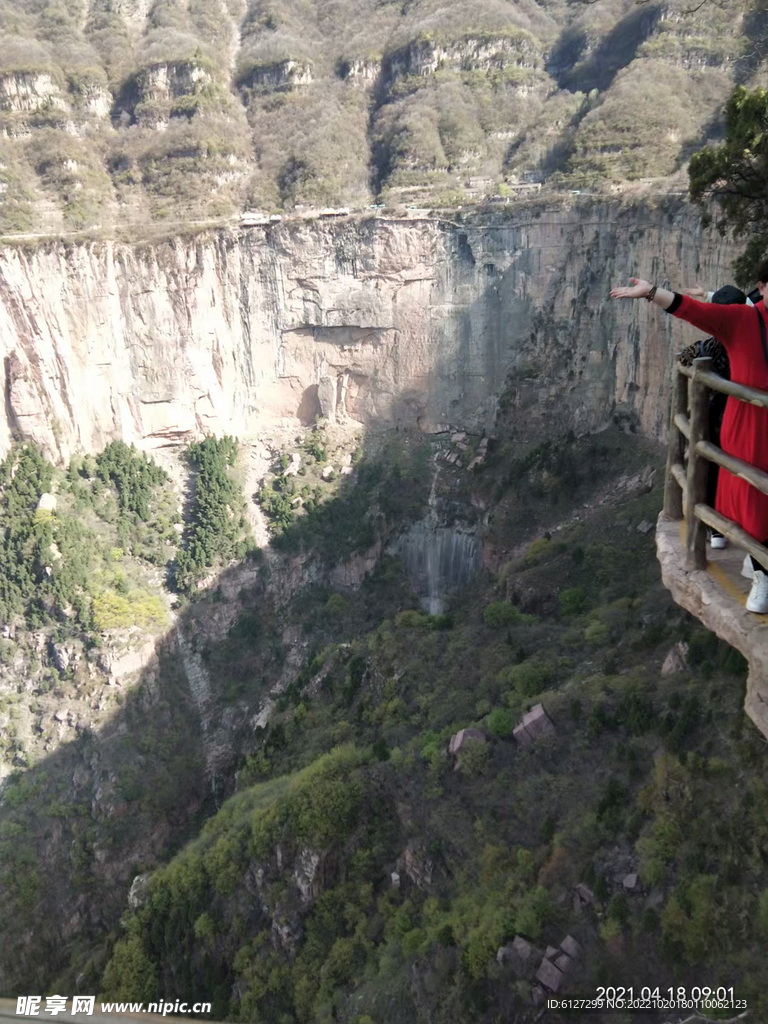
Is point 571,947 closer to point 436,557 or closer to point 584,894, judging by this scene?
point 584,894

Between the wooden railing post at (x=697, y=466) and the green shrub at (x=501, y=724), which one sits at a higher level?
the wooden railing post at (x=697, y=466)

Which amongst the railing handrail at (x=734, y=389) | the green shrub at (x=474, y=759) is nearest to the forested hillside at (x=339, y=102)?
the green shrub at (x=474, y=759)

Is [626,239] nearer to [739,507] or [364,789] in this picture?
[364,789]

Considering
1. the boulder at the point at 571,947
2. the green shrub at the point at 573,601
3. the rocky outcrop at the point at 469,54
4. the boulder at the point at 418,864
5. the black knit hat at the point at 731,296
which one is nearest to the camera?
the black knit hat at the point at 731,296

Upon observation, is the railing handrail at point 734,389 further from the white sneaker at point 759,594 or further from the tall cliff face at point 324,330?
the tall cliff face at point 324,330

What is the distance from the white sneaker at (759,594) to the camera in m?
4.21

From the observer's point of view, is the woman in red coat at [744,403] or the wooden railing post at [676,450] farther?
the wooden railing post at [676,450]

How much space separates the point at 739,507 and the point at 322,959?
1152 cm

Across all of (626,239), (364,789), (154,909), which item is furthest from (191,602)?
(626,239)

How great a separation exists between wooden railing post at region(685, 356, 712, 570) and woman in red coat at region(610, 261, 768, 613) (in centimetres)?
21

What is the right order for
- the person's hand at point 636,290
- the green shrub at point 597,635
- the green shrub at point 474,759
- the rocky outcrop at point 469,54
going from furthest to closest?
the rocky outcrop at point 469,54 → the green shrub at point 597,635 → the green shrub at point 474,759 → the person's hand at point 636,290

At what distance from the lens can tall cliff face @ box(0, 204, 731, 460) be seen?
1178 inches

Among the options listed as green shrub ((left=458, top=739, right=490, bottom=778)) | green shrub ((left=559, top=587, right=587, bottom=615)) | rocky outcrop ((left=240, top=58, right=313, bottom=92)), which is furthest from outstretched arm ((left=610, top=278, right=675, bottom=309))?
rocky outcrop ((left=240, top=58, right=313, bottom=92))

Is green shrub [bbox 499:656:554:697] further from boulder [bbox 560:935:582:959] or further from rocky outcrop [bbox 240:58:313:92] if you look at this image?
rocky outcrop [bbox 240:58:313:92]
